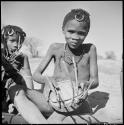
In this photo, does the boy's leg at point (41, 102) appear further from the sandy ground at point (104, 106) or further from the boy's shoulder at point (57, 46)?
the boy's shoulder at point (57, 46)

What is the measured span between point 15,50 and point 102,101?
5.12ft

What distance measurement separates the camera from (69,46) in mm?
2982

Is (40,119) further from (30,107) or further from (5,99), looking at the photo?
(5,99)

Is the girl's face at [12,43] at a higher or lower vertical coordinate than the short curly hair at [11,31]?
lower

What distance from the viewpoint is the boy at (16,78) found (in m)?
2.18

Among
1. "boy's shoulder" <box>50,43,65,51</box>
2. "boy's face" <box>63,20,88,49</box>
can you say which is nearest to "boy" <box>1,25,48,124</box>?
"boy's shoulder" <box>50,43,65,51</box>

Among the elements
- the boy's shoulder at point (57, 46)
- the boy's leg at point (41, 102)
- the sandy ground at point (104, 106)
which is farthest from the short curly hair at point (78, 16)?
the sandy ground at point (104, 106)

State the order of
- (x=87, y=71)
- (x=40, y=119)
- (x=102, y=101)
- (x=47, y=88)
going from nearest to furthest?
(x=40, y=119), (x=47, y=88), (x=87, y=71), (x=102, y=101)

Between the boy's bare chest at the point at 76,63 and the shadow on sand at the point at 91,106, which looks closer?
the shadow on sand at the point at 91,106

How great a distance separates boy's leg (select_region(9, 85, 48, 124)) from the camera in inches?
83.2

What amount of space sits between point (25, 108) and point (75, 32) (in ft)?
3.62

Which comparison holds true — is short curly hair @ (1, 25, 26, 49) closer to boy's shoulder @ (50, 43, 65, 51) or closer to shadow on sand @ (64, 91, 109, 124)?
boy's shoulder @ (50, 43, 65, 51)

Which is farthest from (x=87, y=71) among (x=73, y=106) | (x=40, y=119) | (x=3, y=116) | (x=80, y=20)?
(x=3, y=116)

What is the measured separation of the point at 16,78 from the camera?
2.57 metres
